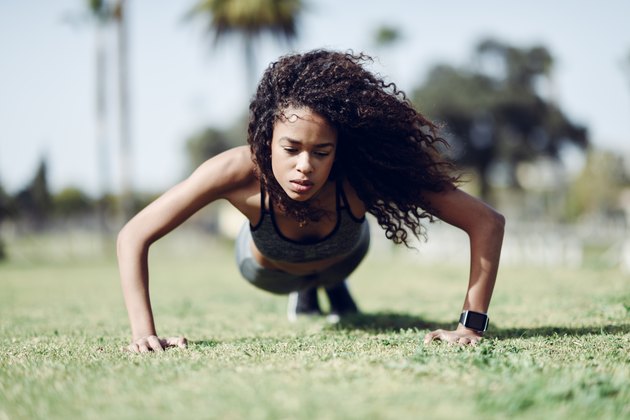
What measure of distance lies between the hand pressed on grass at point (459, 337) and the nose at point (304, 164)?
112 cm

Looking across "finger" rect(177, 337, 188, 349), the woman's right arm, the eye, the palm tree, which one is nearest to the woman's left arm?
the eye

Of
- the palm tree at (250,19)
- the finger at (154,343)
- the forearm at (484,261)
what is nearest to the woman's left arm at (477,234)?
the forearm at (484,261)

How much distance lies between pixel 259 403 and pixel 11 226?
24.2 metres

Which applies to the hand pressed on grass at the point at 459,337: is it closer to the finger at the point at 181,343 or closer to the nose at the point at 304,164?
the nose at the point at 304,164

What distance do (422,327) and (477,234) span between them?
1.29 metres

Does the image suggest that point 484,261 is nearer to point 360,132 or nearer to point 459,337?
point 459,337

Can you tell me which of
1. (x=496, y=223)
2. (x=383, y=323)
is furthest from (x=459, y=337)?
(x=383, y=323)

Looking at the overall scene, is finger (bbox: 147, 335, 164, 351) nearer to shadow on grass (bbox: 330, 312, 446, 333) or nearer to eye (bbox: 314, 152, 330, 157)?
eye (bbox: 314, 152, 330, 157)

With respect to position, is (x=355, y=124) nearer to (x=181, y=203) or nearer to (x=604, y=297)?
(x=181, y=203)

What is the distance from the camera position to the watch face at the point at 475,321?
13.0ft

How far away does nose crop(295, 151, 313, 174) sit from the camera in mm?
3756

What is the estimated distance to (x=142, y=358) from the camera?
134 inches

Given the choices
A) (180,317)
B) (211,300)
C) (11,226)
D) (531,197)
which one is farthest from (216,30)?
(531,197)

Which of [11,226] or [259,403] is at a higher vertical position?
[259,403]
